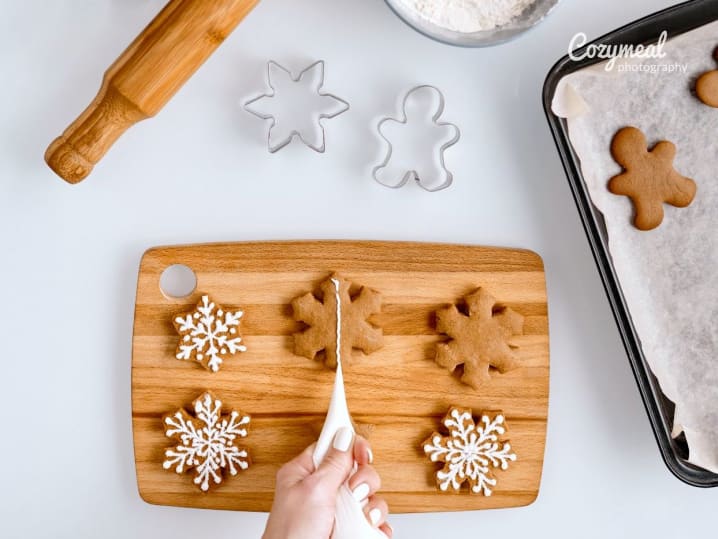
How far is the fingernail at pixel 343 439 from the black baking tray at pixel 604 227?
42cm

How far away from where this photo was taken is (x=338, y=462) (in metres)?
0.94

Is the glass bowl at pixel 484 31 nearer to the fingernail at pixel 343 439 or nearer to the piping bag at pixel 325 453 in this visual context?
the piping bag at pixel 325 453

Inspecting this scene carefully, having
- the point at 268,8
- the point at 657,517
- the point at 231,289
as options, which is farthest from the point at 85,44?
the point at 657,517

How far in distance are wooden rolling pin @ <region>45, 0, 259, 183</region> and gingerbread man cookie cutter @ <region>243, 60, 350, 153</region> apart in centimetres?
12

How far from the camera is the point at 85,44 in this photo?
103 cm

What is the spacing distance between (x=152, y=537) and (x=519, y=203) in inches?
30.7

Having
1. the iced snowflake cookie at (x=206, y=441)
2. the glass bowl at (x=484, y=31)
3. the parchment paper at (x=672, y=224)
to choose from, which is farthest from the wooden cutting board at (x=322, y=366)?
the glass bowl at (x=484, y=31)

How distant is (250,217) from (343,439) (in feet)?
1.17

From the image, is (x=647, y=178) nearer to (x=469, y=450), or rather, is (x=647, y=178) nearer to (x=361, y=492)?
(x=469, y=450)

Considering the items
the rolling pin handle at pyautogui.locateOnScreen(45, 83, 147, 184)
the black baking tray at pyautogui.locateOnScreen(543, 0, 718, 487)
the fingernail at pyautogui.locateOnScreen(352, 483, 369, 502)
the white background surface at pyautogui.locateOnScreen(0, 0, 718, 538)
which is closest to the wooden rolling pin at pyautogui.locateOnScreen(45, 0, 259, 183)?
the rolling pin handle at pyautogui.locateOnScreen(45, 83, 147, 184)

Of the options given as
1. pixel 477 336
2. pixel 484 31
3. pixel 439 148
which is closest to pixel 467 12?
pixel 484 31

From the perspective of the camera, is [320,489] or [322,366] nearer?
[320,489]

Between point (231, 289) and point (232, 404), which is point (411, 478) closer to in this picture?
point (232, 404)

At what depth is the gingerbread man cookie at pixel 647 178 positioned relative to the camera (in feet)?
3.14
